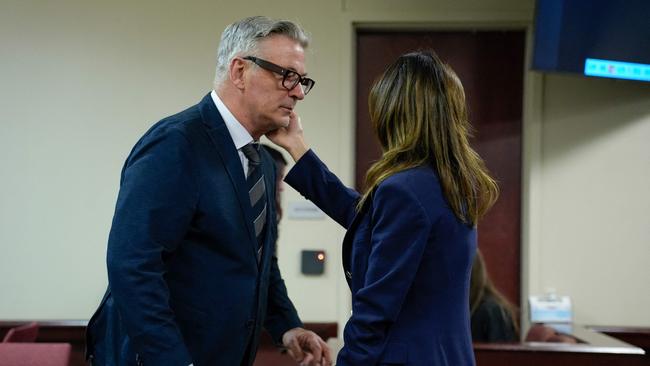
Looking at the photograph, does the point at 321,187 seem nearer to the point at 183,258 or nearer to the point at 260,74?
the point at 260,74

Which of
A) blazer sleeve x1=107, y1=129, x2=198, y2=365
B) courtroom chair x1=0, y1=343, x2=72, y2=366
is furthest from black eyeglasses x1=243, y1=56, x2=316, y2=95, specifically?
courtroom chair x1=0, y1=343, x2=72, y2=366

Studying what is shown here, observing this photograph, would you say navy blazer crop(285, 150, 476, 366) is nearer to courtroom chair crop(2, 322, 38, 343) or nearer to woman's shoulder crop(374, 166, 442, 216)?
woman's shoulder crop(374, 166, 442, 216)

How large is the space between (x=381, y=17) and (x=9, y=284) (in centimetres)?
257

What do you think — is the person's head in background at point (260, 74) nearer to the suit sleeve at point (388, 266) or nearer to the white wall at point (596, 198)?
the suit sleeve at point (388, 266)

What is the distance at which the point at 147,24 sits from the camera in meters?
4.64

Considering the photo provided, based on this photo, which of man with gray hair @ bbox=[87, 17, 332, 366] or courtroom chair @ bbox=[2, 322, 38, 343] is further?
courtroom chair @ bbox=[2, 322, 38, 343]

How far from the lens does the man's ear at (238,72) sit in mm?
2166

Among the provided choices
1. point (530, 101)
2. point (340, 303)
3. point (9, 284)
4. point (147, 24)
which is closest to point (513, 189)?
point (530, 101)

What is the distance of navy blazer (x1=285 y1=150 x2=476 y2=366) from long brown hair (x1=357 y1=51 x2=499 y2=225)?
0.13 feet

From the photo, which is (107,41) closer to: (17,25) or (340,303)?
(17,25)

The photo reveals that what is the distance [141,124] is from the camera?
4.65m

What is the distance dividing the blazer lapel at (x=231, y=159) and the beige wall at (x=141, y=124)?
2523 millimetres

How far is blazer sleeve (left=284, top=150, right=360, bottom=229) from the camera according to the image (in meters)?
2.32

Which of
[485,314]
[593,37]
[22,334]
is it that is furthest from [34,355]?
[593,37]
